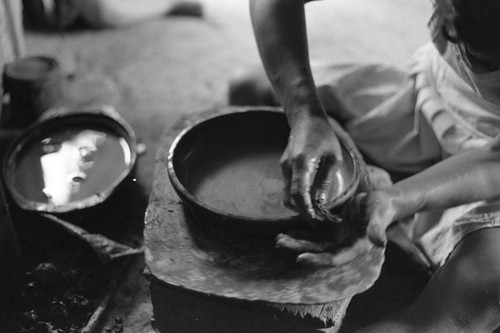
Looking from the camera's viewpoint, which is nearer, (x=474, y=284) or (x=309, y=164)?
(x=309, y=164)

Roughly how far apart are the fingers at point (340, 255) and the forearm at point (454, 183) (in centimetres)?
18

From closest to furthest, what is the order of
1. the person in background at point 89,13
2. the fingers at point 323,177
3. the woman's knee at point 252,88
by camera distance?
the fingers at point 323,177
the woman's knee at point 252,88
the person in background at point 89,13

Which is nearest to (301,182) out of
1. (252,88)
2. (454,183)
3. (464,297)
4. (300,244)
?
(300,244)

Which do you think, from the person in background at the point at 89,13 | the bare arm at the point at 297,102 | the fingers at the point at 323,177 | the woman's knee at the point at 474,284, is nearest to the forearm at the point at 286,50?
the bare arm at the point at 297,102

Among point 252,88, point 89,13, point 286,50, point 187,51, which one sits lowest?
point 187,51

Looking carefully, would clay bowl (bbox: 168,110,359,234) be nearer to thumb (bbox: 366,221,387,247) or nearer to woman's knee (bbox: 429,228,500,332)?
thumb (bbox: 366,221,387,247)

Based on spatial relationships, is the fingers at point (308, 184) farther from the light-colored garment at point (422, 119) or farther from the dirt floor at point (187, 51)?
the dirt floor at point (187, 51)

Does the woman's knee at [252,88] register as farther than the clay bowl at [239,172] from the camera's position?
Yes

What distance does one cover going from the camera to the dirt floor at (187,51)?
3.10 meters

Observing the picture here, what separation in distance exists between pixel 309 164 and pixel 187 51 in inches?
94.0

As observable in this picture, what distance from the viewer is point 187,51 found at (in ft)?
12.0

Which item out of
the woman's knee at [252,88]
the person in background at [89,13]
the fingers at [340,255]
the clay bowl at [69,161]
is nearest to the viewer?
the fingers at [340,255]

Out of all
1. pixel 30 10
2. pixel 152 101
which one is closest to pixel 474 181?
pixel 152 101

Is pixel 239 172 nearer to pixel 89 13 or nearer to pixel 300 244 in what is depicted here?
pixel 300 244
